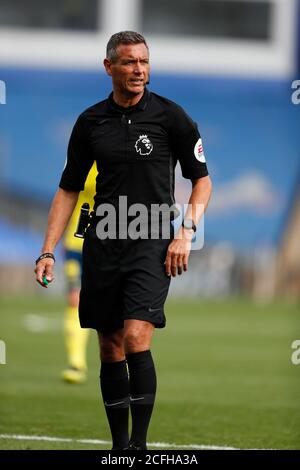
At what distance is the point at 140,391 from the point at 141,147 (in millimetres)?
1392

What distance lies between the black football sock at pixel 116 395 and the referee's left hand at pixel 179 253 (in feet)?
2.33

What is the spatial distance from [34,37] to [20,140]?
3.31 metres

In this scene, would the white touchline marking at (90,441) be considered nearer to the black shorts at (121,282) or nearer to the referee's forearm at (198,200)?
the black shorts at (121,282)

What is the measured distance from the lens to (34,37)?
96.7 feet

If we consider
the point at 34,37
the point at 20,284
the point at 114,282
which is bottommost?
the point at 20,284

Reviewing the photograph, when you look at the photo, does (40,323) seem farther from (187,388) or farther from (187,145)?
(187,145)

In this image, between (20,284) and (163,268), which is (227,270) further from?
(163,268)

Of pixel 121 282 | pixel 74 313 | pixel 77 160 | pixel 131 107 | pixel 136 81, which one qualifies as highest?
pixel 136 81

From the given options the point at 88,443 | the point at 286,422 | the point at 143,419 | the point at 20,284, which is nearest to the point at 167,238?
the point at 143,419

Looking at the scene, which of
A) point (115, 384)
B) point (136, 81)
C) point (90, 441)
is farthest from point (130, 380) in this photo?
point (136, 81)

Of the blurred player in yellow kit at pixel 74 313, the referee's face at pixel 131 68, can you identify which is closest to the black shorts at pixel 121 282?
the referee's face at pixel 131 68

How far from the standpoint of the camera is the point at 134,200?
21.7 ft

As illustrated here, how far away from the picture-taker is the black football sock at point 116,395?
6.84 meters
